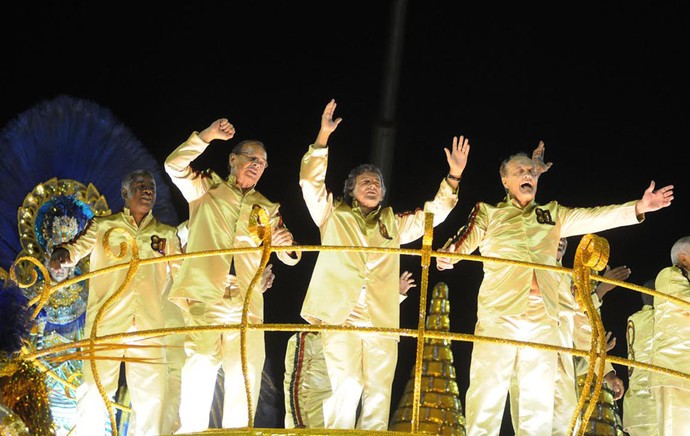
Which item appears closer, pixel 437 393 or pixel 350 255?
pixel 350 255

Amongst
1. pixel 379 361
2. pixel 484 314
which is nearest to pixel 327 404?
pixel 379 361

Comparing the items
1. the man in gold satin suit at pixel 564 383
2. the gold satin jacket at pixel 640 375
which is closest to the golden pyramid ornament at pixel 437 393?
the gold satin jacket at pixel 640 375

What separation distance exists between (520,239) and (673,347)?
4.26 ft

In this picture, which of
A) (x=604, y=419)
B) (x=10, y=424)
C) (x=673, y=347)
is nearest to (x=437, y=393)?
(x=604, y=419)

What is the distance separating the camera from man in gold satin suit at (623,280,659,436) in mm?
8484

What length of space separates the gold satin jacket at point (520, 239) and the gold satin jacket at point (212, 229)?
1252 mm

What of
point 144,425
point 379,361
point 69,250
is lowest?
point 144,425

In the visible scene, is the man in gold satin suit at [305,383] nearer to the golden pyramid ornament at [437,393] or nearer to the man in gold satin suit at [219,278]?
the golden pyramid ornament at [437,393]

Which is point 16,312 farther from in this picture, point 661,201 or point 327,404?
point 661,201

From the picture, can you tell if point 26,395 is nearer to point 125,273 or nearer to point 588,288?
point 125,273

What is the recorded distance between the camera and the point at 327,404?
669 cm

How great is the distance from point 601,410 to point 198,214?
361cm

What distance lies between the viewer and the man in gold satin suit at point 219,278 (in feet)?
21.7

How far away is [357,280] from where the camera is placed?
22.8 feet
